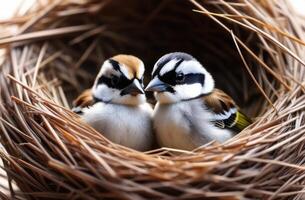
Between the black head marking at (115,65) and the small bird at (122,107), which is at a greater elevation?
the black head marking at (115,65)

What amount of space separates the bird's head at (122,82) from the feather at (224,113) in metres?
0.27

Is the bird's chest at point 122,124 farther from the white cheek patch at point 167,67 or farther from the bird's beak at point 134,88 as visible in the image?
the white cheek patch at point 167,67

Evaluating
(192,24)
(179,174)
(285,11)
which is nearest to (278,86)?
(285,11)

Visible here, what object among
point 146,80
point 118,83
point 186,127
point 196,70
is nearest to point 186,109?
point 186,127

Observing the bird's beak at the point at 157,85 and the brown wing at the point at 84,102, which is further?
the brown wing at the point at 84,102

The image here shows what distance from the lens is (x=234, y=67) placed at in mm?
3051

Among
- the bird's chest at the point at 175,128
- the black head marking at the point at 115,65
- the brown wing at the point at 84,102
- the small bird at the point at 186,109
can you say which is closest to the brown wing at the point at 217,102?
the small bird at the point at 186,109

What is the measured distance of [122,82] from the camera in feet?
8.02

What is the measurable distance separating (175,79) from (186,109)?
12 centimetres

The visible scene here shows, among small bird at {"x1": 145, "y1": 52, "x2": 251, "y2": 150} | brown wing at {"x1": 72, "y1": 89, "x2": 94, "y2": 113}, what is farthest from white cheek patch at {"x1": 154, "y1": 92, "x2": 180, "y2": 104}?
brown wing at {"x1": 72, "y1": 89, "x2": 94, "y2": 113}

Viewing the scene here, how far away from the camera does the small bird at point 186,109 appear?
236 cm

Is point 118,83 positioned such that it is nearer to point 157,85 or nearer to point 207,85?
point 157,85

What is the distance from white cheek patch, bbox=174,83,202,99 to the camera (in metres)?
2.42

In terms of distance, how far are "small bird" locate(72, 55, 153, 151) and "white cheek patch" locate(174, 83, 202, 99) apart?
0.45ft
